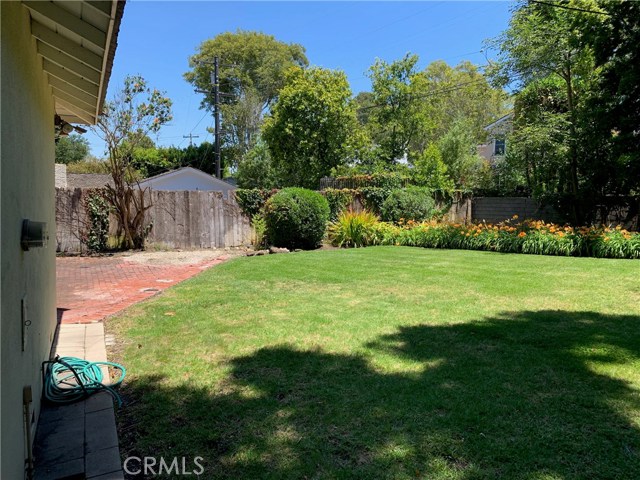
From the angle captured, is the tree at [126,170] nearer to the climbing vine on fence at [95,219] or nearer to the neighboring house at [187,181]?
the climbing vine on fence at [95,219]

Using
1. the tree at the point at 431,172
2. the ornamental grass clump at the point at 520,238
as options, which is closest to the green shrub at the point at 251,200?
the ornamental grass clump at the point at 520,238

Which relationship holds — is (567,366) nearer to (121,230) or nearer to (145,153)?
(121,230)

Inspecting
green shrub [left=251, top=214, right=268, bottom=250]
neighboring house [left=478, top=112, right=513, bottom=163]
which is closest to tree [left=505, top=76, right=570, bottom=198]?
neighboring house [left=478, top=112, right=513, bottom=163]

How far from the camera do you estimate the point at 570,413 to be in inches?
117

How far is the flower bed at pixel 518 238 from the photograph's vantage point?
1052 centimetres

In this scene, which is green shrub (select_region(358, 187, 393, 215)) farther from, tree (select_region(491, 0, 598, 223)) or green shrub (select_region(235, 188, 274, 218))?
tree (select_region(491, 0, 598, 223))

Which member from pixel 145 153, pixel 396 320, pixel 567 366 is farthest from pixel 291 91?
pixel 567 366

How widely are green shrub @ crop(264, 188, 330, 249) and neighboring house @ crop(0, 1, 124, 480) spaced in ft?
28.4

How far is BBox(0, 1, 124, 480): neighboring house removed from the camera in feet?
6.59

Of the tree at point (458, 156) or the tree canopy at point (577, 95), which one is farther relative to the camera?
the tree at point (458, 156)

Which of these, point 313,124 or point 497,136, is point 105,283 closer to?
point 497,136

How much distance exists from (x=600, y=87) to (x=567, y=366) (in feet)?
38.6

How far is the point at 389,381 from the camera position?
3568 mm

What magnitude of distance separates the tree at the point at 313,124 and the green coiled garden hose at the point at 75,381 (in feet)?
73.0
